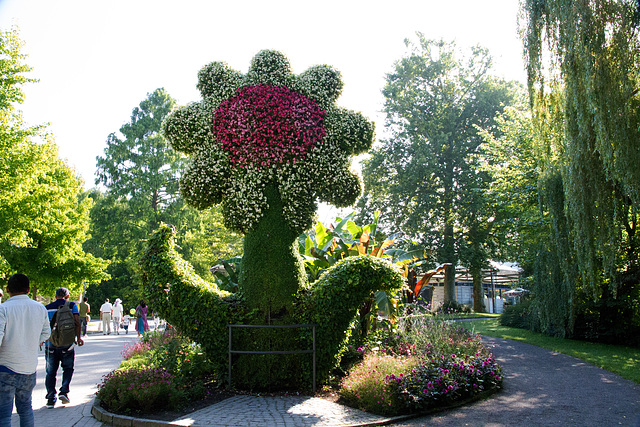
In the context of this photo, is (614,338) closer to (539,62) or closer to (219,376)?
(539,62)

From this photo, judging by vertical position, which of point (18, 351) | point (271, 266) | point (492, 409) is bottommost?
point (492, 409)

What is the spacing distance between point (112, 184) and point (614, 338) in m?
31.2

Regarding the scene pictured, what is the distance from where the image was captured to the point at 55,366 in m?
6.88

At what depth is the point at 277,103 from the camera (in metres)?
7.87

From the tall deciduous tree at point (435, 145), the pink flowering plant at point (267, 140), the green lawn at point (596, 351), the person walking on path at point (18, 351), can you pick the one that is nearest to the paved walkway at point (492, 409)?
the green lawn at point (596, 351)

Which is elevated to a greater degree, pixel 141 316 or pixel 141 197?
pixel 141 197

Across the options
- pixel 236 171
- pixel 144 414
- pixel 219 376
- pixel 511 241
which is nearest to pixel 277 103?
pixel 236 171

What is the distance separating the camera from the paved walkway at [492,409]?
5617mm

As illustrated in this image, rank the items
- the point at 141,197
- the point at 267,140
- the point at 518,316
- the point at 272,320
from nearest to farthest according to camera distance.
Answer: the point at 272,320 → the point at 267,140 → the point at 518,316 → the point at 141,197

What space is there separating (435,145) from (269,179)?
22.8m

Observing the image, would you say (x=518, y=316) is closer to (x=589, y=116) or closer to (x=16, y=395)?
(x=589, y=116)

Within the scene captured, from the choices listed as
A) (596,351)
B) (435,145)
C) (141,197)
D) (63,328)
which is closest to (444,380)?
(63,328)

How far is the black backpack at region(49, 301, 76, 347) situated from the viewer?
6.88 meters

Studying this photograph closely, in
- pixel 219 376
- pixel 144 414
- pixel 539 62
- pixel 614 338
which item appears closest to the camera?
pixel 144 414
